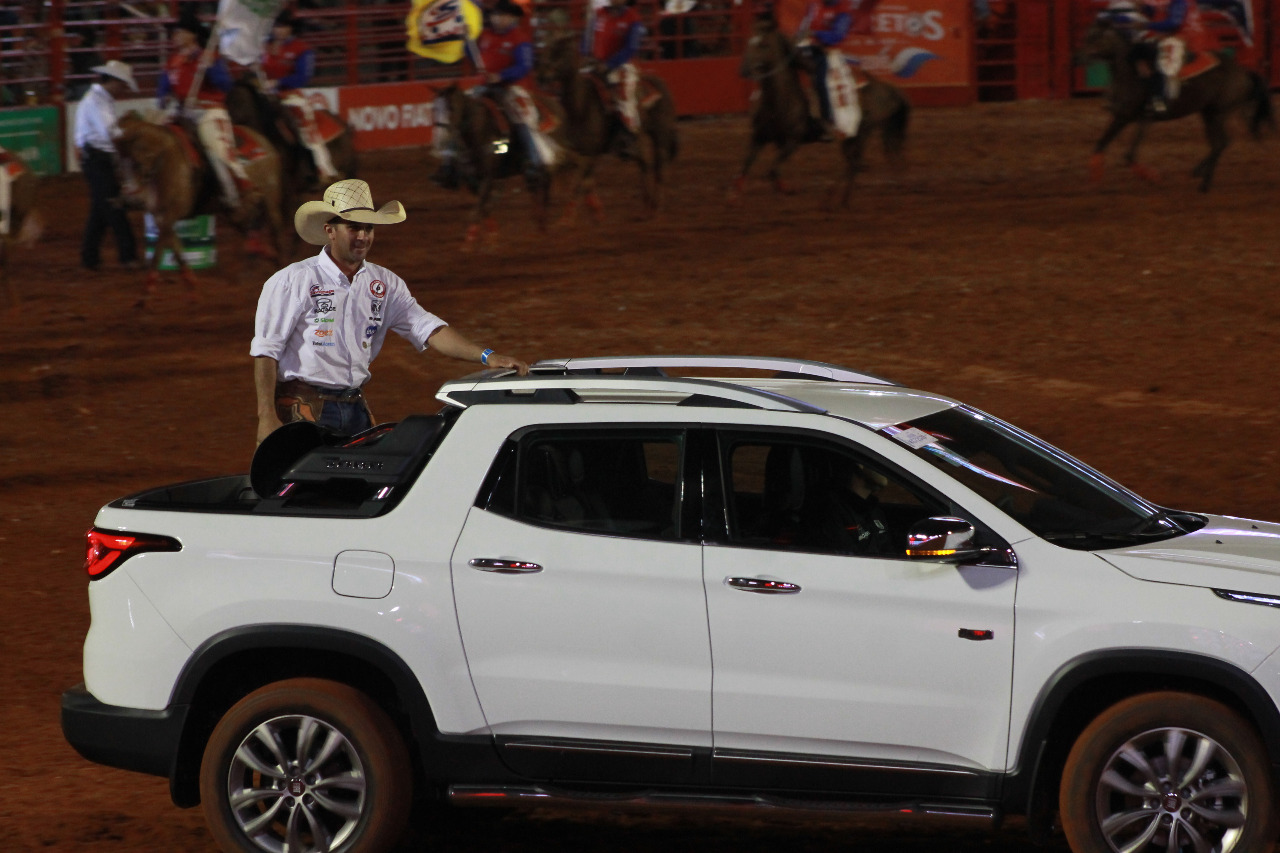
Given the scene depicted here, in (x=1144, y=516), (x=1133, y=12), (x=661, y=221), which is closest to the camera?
(x=1144, y=516)

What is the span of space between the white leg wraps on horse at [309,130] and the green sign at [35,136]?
19.1 feet

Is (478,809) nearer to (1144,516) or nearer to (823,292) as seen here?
(1144,516)

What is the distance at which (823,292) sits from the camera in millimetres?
16094

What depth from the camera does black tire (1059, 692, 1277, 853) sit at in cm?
439

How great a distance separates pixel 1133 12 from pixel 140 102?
47.6ft

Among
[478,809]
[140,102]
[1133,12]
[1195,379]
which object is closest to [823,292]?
[1195,379]

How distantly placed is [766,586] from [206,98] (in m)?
14.8

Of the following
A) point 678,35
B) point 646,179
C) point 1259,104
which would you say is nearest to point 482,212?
point 646,179

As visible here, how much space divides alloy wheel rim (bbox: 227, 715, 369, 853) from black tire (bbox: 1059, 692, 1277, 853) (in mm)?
2086

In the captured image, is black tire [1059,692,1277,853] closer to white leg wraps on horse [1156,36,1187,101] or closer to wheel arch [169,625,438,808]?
wheel arch [169,625,438,808]

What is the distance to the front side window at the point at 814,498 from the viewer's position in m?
4.70

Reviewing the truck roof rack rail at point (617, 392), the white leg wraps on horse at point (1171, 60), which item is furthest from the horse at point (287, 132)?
the truck roof rack rail at point (617, 392)

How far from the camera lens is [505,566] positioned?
471cm

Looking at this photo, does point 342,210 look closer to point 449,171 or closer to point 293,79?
point 449,171
